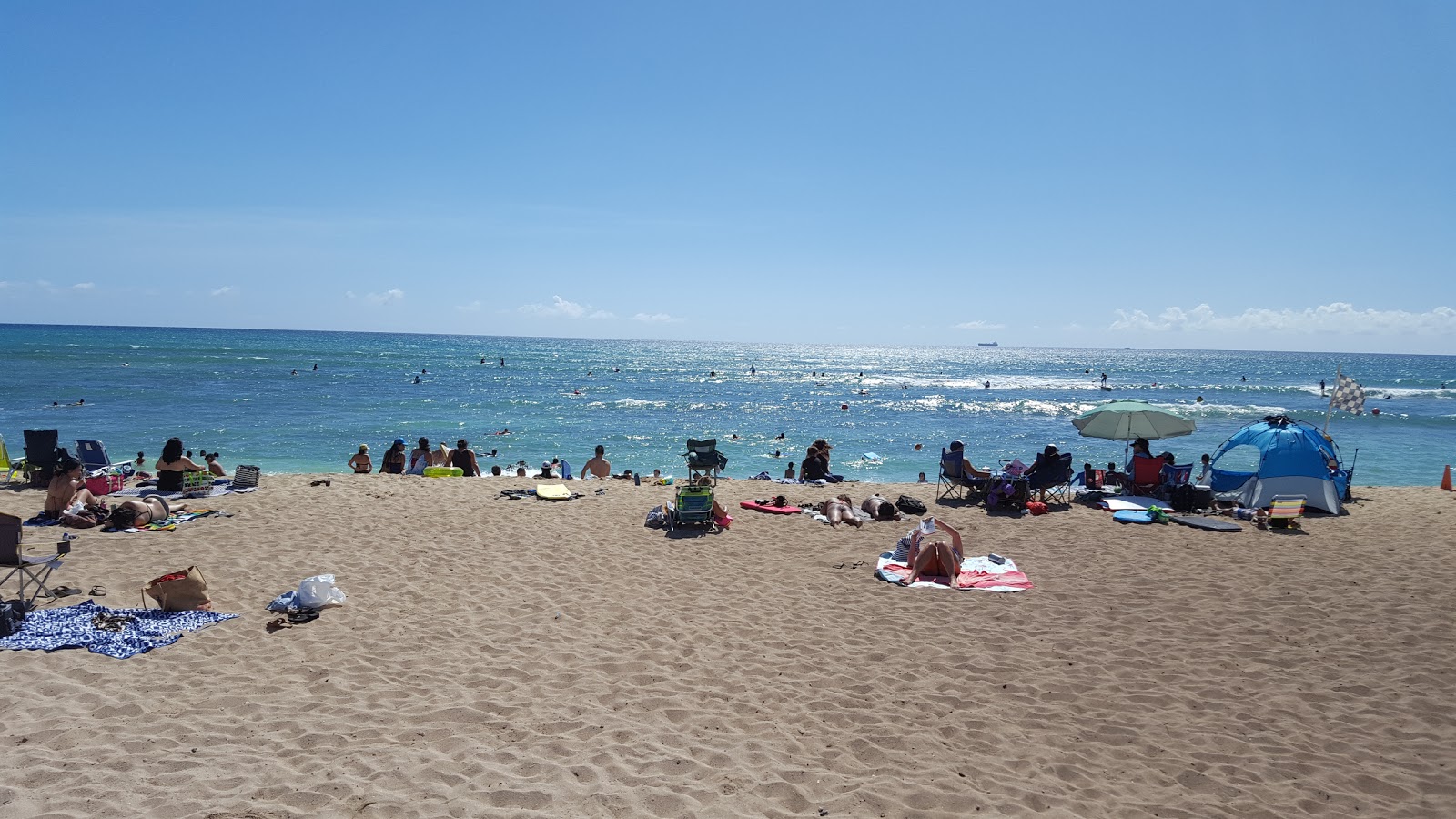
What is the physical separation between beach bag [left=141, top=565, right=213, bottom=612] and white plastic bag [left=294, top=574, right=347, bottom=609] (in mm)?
756

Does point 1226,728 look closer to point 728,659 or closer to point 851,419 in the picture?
point 728,659

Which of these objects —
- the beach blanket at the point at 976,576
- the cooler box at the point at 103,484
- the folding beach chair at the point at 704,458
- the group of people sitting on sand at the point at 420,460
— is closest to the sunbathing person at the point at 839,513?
the beach blanket at the point at 976,576

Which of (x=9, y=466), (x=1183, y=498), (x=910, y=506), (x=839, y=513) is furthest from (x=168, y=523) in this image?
(x=1183, y=498)

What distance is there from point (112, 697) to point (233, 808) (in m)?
1.89

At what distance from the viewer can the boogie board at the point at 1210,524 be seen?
10062 mm

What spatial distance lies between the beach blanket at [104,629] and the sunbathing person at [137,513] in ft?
9.99

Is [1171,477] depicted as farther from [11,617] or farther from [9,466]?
[9,466]

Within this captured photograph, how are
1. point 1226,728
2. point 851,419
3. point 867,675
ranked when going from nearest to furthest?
point 1226,728, point 867,675, point 851,419

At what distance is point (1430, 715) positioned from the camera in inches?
191

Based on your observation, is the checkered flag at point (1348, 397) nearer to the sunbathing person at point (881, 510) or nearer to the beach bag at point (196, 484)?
the sunbathing person at point (881, 510)

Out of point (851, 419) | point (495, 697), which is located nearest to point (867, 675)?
point (495, 697)

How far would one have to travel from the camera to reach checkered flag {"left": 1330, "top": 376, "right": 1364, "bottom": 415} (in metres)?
13.4

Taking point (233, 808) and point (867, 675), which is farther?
point (867, 675)

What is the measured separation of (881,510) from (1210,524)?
4.41 metres
